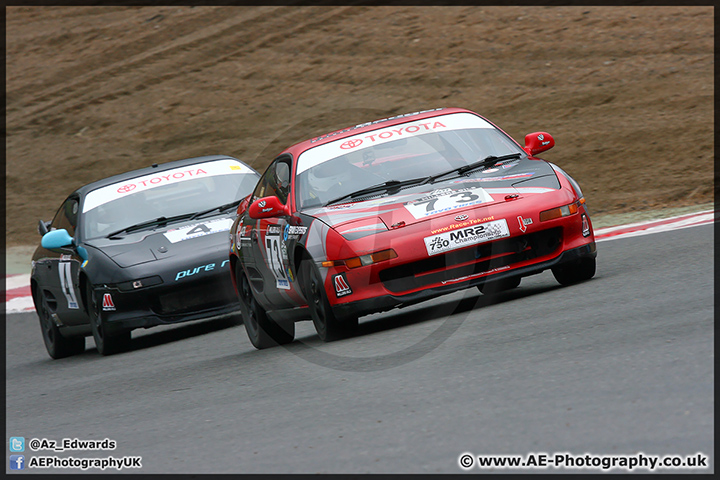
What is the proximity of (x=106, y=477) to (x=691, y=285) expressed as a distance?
421cm

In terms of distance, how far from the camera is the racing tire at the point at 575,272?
8.06 m

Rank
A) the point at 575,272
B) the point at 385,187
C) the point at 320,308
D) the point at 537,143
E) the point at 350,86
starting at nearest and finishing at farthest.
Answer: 1. the point at 320,308
2. the point at 385,187
3. the point at 575,272
4. the point at 537,143
5. the point at 350,86

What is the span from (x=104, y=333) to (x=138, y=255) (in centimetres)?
74

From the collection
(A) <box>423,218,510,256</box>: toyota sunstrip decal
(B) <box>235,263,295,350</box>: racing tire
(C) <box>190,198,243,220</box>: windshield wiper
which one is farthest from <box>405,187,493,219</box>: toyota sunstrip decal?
(C) <box>190,198,243,220</box>: windshield wiper

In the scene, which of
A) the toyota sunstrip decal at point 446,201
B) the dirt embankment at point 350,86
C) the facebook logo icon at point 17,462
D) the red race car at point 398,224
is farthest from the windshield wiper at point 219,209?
the dirt embankment at point 350,86

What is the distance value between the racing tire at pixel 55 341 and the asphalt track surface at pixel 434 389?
4.32 feet

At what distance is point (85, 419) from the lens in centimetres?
Result: 623

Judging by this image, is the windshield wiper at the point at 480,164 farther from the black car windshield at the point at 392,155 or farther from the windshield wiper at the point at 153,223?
the windshield wiper at the point at 153,223

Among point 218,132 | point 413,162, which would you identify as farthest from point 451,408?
point 218,132

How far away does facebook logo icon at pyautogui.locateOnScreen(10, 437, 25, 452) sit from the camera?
554cm

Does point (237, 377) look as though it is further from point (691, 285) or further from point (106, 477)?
point (691, 285)

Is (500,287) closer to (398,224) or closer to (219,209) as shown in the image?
(398,224)

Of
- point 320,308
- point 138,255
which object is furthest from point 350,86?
point 320,308

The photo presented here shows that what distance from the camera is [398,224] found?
7.17 m
